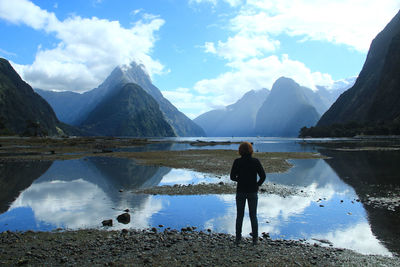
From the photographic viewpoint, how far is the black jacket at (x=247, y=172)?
1056 centimetres

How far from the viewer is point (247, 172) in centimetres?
1063

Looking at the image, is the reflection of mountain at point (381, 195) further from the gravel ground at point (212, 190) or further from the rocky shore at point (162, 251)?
the gravel ground at point (212, 190)

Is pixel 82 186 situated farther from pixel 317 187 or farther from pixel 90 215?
pixel 317 187

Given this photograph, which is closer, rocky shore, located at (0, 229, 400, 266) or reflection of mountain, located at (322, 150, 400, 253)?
rocky shore, located at (0, 229, 400, 266)

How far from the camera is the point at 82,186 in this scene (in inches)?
990

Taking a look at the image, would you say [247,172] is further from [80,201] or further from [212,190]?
[80,201]

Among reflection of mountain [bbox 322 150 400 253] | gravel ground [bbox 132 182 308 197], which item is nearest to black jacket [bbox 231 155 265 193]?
reflection of mountain [bbox 322 150 400 253]

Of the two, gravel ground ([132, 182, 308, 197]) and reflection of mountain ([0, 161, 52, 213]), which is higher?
gravel ground ([132, 182, 308, 197])

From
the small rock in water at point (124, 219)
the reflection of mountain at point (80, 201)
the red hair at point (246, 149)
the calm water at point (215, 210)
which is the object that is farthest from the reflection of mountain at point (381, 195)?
the small rock in water at point (124, 219)

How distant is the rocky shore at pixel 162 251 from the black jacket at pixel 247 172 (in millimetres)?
2181

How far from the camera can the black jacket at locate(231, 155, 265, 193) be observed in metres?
10.6

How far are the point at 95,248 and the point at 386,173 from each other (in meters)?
31.4

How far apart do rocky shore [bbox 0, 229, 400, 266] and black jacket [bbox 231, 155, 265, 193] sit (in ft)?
7.16

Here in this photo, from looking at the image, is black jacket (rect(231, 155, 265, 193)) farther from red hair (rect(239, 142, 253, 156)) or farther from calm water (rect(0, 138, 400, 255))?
calm water (rect(0, 138, 400, 255))
